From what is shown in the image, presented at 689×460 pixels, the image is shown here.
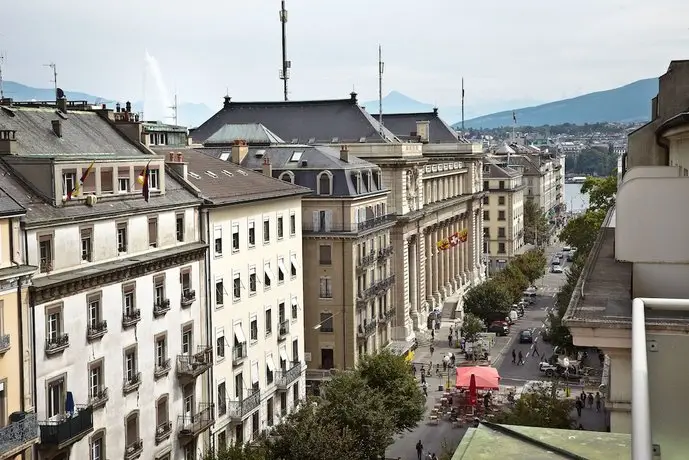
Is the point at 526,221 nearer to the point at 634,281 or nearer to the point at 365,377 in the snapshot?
the point at 365,377

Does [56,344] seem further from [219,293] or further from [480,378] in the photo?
[480,378]

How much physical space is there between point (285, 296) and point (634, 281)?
49520 millimetres

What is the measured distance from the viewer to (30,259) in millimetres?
35219

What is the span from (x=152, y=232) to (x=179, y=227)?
10.5 feet

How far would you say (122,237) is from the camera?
4206cm

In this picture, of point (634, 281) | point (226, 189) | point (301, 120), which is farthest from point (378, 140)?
point (634, 281)

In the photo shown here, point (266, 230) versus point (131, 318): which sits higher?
point (266, 230)

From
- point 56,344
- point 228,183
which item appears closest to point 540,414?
point 228,183

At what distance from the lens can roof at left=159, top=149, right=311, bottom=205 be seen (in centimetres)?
5219

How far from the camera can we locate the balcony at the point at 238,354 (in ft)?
174

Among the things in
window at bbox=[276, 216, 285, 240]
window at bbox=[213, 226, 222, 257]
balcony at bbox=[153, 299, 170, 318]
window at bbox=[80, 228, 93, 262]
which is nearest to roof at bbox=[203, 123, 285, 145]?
window at bbox=[276, 216, 285, 240]

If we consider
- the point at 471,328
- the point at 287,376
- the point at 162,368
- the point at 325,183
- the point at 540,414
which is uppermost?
the point at 325,183

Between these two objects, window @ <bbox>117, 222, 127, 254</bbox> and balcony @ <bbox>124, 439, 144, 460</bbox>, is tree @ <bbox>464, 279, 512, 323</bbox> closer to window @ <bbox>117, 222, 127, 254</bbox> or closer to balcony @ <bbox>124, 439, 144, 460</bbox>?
balcony @ <bbox>124, 439, 144, 460</bbox>

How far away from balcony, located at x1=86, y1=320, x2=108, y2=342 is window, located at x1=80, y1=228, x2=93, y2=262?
2693mm
